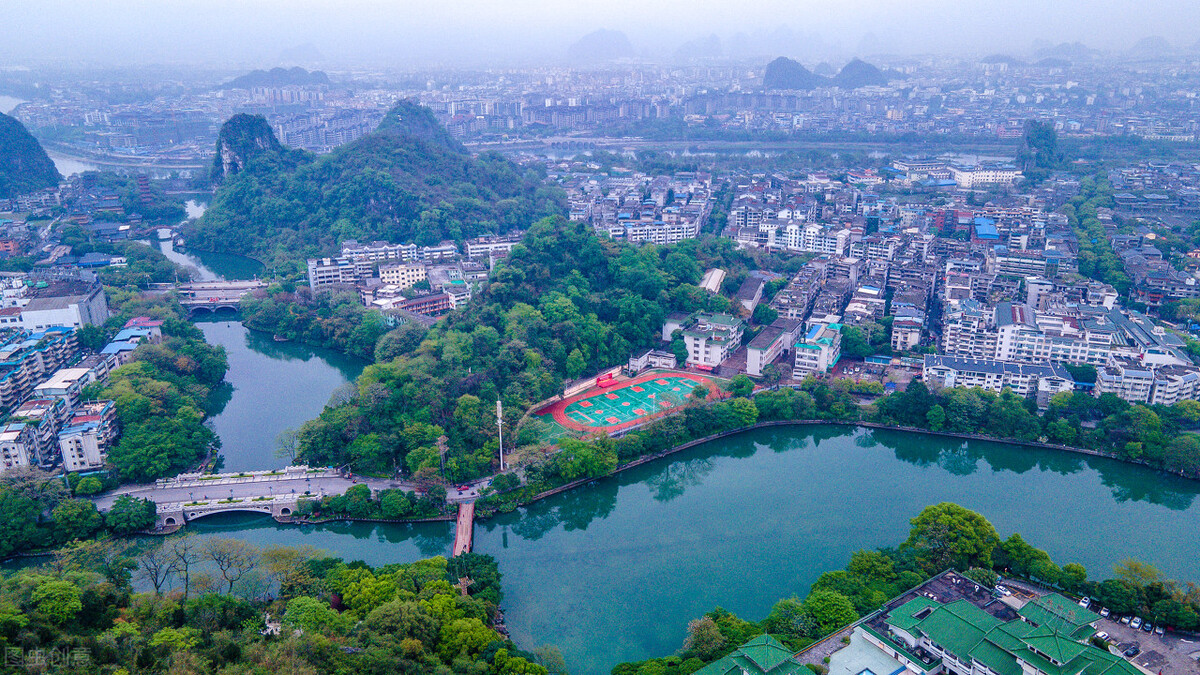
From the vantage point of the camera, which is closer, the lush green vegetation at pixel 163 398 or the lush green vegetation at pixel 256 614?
the lush green vegetation at pixel 256 614

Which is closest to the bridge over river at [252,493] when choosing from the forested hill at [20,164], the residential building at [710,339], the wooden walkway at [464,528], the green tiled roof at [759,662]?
the wooden walkway at [464,528]

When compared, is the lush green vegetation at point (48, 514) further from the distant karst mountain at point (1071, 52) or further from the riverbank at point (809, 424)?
the distant karst mountain at point (1071, 52)

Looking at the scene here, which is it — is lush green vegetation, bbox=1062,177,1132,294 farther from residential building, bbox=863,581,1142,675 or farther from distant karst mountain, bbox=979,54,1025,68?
distant karst mountain, bbox=979,54,1025,68

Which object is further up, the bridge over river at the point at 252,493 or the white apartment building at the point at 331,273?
the white apartment building at the point at 331,273

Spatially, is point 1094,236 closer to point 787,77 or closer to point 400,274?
point 400,274

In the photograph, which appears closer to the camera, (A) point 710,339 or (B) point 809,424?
(B) point 809,424

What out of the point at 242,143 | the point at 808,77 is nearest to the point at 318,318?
the point at 242,143

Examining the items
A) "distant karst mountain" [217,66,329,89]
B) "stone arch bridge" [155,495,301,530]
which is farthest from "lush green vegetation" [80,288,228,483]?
"distant karst mountain" [217,66,329,89]
